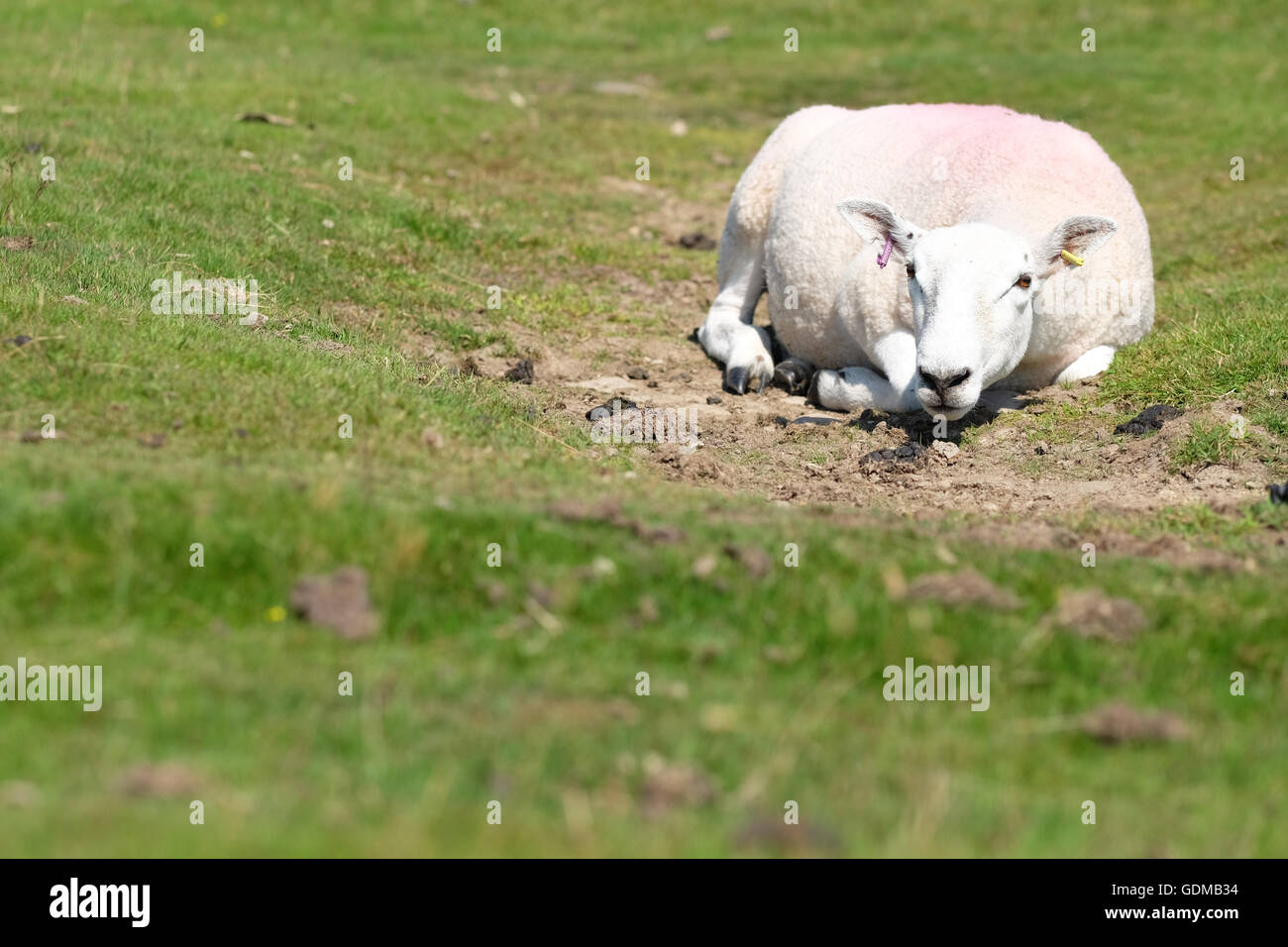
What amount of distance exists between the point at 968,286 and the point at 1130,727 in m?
4.31

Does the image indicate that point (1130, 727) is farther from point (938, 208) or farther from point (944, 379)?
point (938, 208)

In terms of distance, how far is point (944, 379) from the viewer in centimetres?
915

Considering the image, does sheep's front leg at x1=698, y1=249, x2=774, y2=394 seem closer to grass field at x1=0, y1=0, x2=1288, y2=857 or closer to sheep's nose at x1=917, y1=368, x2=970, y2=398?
grass field at x1=0, y1=0, x2=1288, y2=857

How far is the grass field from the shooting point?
5.04m

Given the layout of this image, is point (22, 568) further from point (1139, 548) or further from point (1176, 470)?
point (1176, 470)

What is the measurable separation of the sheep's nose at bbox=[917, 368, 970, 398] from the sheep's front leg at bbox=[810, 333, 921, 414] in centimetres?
110

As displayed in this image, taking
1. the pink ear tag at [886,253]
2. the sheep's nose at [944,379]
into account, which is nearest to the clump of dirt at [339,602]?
the sheep's nose at [944,379]

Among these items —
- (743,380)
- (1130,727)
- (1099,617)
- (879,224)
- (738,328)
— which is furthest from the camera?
(738,328)

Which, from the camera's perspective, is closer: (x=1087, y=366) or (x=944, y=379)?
(x=944, y=379)

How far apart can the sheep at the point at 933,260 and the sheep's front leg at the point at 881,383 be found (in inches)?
0.5

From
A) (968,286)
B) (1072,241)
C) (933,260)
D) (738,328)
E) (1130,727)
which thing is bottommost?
(1130,727)

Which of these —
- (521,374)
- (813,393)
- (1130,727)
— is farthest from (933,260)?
(1130,727)

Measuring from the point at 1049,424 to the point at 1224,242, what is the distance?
684 centimetres

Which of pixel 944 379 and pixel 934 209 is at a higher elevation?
pixel 934 209
